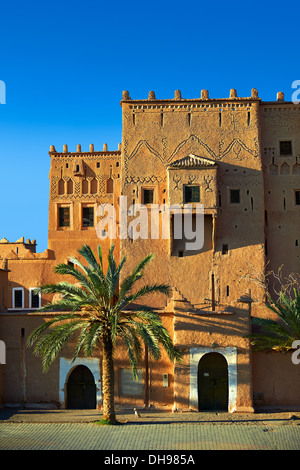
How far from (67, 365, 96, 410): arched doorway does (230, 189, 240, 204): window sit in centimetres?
1153

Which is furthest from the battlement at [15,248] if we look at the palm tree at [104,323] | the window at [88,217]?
the palm tree at [104,323]

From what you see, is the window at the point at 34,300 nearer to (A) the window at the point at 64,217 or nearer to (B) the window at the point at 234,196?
(A) the window at the point at 64,217

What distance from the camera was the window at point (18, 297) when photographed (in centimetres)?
3876

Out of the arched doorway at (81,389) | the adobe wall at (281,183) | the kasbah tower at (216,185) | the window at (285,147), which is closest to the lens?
the arched doorway at (81,389)

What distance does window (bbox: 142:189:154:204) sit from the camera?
35000 mm

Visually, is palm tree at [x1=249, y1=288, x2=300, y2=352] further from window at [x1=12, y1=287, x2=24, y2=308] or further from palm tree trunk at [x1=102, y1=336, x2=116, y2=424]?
window at [x1=12, y1=287, x2=24, y2=308]

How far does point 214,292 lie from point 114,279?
414 inches

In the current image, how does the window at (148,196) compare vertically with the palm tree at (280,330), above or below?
above

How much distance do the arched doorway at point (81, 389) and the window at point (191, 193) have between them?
10172 mm

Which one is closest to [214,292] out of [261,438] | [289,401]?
[289,401]

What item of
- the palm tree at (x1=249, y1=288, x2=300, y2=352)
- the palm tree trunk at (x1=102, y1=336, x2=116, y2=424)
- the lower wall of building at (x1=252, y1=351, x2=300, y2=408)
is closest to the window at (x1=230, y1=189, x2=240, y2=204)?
the palm tree at (x1=249, y1=288, x2=300, y2=352)

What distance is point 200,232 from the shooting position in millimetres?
34344

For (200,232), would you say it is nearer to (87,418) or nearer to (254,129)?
(254,129)

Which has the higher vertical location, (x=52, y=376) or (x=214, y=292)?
(x=214, y=292)
